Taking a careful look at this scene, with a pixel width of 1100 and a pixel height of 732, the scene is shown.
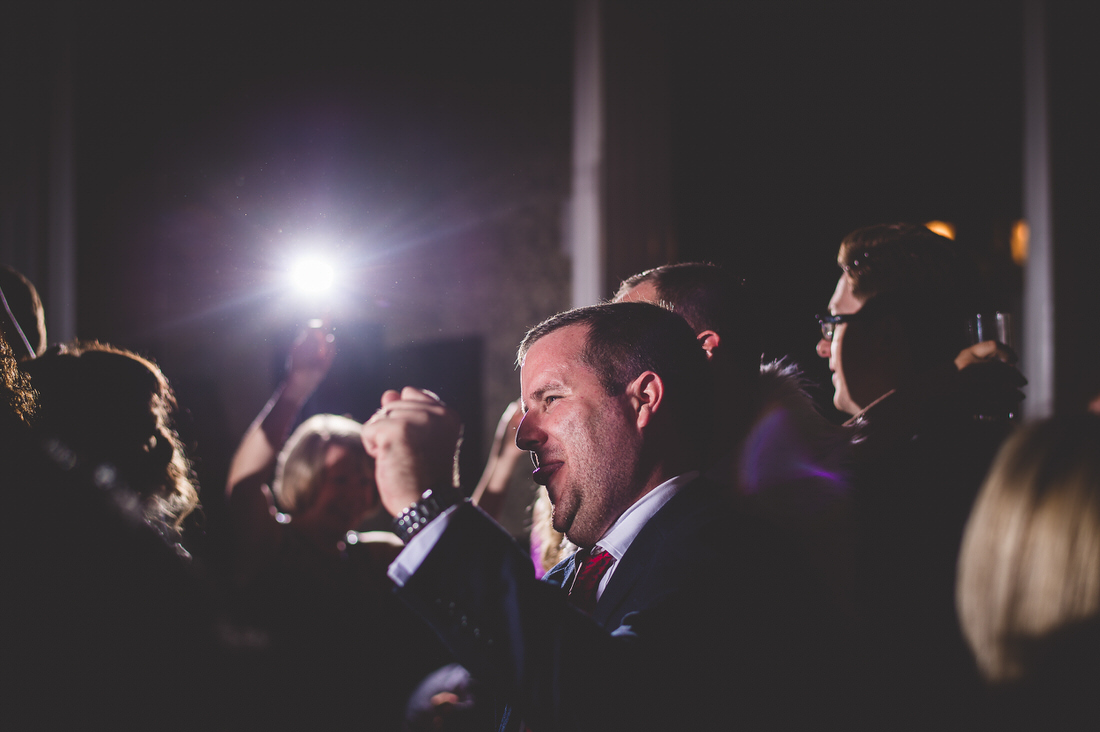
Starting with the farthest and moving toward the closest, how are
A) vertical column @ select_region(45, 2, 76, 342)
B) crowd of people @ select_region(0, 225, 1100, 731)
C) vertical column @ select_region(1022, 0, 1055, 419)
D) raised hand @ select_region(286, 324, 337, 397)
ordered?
vertical column @ select_region(1022, 0, 1055, 419)
vertical column @ select_region(45, 2, 76, 342)
raised hand @ select_region(286, 324, 337, 397)
crowd of people @ select_region(0, 225, 1100, 731)

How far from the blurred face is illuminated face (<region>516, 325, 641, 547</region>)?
984 millimetres

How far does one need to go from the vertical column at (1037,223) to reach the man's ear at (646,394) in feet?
10.2

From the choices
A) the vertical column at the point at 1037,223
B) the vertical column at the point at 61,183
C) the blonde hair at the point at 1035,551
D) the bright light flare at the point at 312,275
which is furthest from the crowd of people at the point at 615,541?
the vertical column at the point at 1037,223

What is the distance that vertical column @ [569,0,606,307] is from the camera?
2848 millimetres

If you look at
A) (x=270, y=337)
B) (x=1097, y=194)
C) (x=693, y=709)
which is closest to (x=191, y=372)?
(x=270, y=337)

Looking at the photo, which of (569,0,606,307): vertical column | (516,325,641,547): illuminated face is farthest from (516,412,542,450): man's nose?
(569,0,606,307): vertical column

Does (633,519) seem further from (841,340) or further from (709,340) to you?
(841,340)

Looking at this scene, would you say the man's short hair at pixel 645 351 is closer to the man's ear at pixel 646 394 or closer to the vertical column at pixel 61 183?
the man's ear at pixel 646 394

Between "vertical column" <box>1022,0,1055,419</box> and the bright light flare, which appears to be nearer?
the bright light flare

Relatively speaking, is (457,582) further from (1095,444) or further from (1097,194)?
(1097,194)

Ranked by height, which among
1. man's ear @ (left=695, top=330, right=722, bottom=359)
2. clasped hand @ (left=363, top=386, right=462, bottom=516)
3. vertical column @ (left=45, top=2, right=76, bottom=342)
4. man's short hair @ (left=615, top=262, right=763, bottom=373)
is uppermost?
vertical column @ (left=45, top=2, right=76, bottom=342)

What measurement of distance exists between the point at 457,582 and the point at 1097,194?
3.88 m

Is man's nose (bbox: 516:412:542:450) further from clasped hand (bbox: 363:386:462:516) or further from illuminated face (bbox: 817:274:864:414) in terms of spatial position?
illuminated face (bbox: 817:274:864:414)

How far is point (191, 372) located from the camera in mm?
1769
